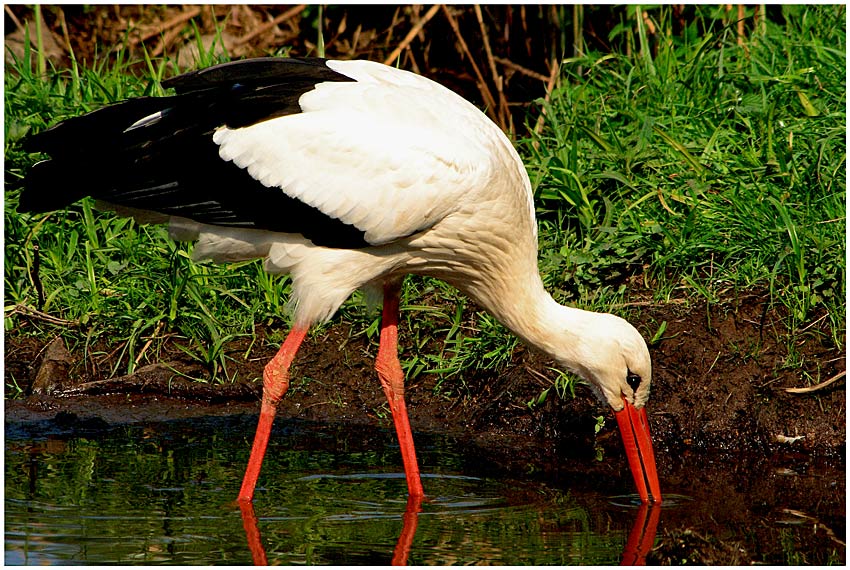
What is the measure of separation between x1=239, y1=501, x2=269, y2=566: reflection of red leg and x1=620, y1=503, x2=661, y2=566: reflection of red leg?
1.28 meters

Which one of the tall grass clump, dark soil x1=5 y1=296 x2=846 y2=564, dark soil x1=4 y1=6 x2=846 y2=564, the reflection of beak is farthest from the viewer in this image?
the tall grass clump

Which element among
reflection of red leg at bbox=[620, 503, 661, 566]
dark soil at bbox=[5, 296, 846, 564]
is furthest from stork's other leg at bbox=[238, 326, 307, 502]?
reflection of red leg at bbox=[620, 503, 661, 566]

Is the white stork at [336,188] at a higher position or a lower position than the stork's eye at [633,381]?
higher

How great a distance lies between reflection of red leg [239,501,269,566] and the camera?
4492mm

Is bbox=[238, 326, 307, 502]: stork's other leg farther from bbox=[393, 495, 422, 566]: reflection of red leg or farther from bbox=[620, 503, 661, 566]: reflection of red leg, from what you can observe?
bbox=[620, 503, 661, 566]: reflection of red leg

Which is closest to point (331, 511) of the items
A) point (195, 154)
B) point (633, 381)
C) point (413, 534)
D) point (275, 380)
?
point (413, 534)

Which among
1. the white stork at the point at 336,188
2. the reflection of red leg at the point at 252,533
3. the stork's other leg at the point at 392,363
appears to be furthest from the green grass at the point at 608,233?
the reflection of red leg at the point at 252,533

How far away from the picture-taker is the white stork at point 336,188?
513 centimetres

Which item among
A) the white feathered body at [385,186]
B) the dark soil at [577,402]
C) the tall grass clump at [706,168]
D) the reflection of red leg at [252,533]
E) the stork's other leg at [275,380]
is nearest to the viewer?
the reflection of red leg at [252,533]

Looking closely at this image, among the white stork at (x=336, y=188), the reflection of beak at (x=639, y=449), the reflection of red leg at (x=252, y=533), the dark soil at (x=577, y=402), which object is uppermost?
the white stork at (x=336, y=188)

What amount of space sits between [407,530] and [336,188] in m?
1.42

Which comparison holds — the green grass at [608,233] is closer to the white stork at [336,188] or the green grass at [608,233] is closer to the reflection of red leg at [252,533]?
the white stork at [336,188]

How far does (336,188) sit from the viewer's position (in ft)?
17.1

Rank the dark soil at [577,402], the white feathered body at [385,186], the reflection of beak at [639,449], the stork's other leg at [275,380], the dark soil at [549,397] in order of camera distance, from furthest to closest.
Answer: the dark soil at [549,397] → the dark soil at [577,402] → the stork's other leg at [275,380] → the reflection of beak at [639,449] → the white feathered body at [385,186]
